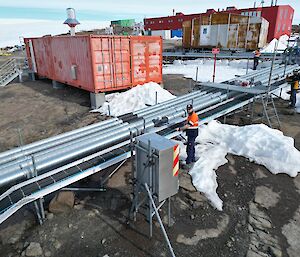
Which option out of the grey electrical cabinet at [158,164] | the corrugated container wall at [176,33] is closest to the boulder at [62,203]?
the grey electrical cabinet at [158,164]

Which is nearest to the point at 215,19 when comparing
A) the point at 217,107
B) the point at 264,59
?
the point at 264,59

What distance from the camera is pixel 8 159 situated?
5.09 meters

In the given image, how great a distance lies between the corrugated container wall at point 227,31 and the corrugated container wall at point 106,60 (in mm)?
15975

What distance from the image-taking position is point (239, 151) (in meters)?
7.80

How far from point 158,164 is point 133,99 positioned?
9092 millimetres

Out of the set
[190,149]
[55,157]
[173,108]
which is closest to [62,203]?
[55,157]

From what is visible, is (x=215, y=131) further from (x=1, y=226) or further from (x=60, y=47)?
(x=60, y=47)

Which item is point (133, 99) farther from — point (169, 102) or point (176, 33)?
point (176, 33)

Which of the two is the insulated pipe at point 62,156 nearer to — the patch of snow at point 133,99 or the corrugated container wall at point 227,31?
the patch of snow at point 133,99

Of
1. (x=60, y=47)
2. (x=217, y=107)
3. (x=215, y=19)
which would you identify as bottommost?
(x=217, y=107)

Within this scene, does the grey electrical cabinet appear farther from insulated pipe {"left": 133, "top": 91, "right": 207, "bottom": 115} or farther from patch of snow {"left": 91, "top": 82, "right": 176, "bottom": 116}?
patch of snow {"left": 91, "top": 82, "right": 176, "bottom": 116}

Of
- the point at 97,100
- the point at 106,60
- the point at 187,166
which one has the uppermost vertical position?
the point at 106,60

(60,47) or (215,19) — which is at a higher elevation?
(215,19)

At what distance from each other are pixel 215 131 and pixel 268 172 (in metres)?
2.63
